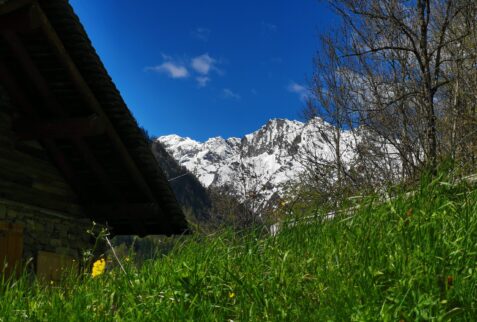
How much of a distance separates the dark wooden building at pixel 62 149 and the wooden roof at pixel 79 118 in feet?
0.05

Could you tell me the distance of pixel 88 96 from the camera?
7.42 meters

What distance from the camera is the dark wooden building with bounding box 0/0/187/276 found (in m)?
7.21

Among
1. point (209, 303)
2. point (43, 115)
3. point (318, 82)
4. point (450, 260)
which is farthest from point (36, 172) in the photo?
point (318, 82)

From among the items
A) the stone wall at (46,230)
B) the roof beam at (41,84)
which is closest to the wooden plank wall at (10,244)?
the stone wall at (46,230)

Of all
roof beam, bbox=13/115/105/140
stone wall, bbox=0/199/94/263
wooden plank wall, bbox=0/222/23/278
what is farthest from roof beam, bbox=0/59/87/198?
wooden plank wall, bbox=0/222/23/278

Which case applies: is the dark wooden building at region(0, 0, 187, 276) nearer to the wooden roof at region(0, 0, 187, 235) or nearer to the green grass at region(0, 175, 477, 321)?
the wooden roof at region(0, 0, 187, 235)

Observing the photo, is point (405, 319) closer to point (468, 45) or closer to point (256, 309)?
point (256, 309)

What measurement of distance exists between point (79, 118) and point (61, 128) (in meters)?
0.29

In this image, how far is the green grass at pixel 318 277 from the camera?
2.61 m

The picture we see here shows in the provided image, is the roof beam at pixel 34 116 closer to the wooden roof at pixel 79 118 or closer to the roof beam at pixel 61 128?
the wooden roof at pixel 79 118

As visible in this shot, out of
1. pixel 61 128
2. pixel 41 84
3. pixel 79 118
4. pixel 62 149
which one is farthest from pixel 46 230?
pixel 41 84

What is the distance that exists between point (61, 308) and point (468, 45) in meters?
8.52

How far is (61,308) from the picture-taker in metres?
3.23

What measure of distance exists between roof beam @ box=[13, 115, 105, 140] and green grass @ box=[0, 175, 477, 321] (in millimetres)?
3749
